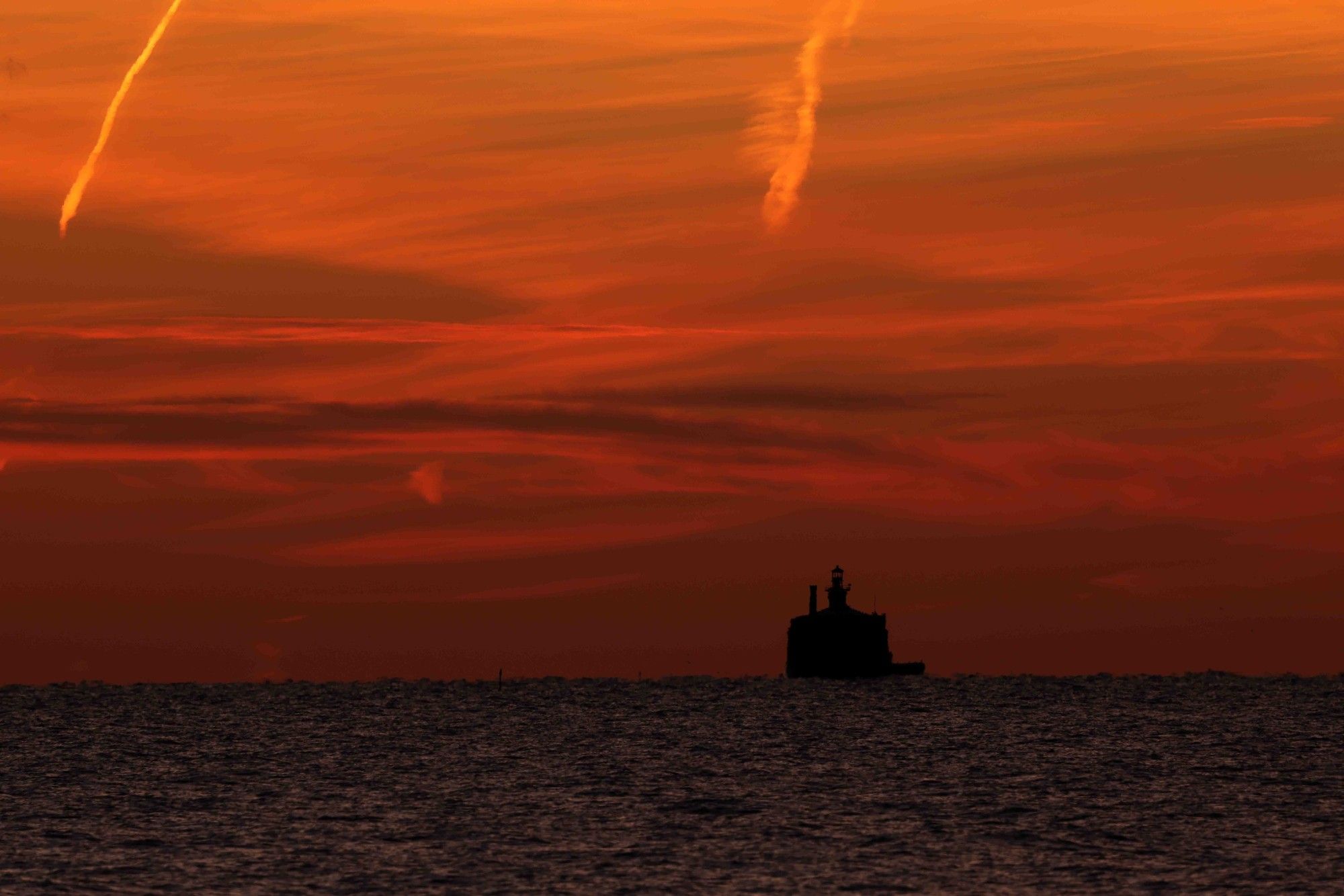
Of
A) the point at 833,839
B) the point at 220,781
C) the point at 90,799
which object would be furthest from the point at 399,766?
→ the point at 833,839

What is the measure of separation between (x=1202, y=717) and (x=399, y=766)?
7374 cm

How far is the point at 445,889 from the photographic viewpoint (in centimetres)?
5250

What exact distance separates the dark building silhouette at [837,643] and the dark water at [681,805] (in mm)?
27240

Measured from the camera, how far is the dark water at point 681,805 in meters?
55.5

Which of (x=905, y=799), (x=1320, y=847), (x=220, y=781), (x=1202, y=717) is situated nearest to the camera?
(x=1320, y=847)

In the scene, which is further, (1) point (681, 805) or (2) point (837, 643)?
(2) point (837, 643)

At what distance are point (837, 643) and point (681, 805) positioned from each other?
96319 mm

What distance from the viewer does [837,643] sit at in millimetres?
170000

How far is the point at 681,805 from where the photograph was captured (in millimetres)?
74750

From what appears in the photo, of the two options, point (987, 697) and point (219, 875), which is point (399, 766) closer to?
point (219, 875)

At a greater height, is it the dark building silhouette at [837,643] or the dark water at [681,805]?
the dark building silhouette at [837,643]

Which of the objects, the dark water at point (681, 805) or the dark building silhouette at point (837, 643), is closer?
the dark water at point (681, 805)

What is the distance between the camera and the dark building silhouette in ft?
557

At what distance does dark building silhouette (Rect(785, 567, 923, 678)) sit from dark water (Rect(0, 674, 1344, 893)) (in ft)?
89.4
